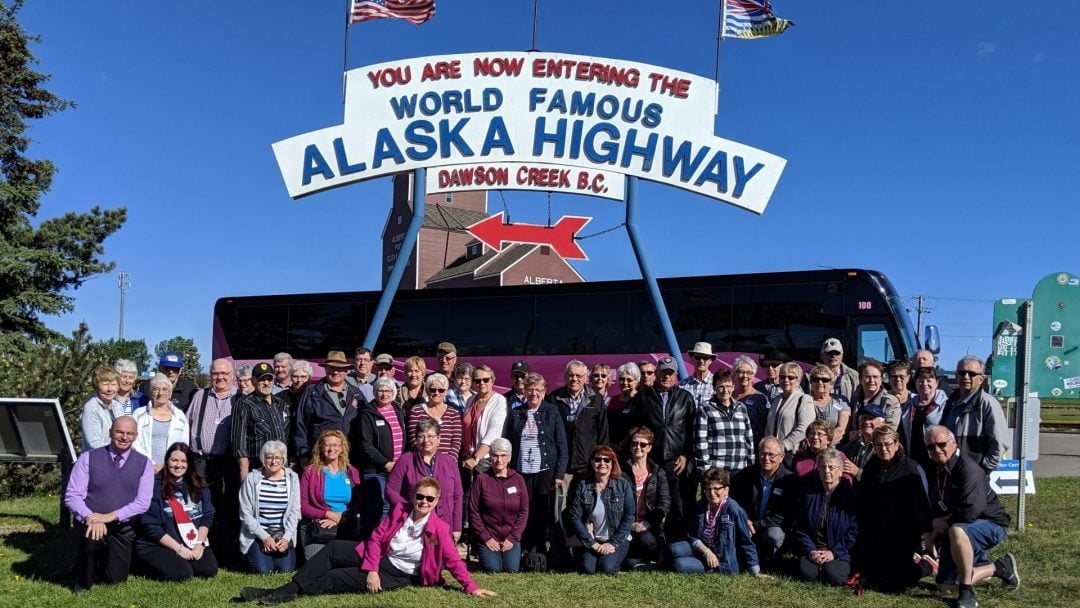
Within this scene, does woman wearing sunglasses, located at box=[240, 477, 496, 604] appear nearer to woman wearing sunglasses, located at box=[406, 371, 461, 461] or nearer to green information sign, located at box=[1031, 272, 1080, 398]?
woman wearing sunglasses, located at box=[406, 371, 461, 461]

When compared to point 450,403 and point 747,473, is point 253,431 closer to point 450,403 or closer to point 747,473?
point 450,403

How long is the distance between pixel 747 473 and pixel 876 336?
7.43 m

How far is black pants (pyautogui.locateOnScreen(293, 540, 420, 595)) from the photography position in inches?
242

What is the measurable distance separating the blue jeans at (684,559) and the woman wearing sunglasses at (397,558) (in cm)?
161

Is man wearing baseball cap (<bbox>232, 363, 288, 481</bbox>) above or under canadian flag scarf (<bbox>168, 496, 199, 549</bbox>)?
above

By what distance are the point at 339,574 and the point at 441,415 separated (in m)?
1.66

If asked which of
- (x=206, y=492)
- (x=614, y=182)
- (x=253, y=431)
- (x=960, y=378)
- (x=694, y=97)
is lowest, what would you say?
(x=206, y=492)

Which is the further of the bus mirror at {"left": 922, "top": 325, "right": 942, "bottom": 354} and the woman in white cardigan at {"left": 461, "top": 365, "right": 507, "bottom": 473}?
the bus mirror at {"left": 922, "top": 325, "right": 942, "bottom": 354}

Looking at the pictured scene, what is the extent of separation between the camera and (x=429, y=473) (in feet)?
22.4

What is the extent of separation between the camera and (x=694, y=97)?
10.9 meters

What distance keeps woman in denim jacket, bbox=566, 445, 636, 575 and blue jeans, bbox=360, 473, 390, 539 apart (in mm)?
1546

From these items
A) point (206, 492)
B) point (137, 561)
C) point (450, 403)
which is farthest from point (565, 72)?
point (137, 561)

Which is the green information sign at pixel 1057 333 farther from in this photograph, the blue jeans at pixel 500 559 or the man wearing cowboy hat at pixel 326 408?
the man wearing cowboy hat at pixel 326 408

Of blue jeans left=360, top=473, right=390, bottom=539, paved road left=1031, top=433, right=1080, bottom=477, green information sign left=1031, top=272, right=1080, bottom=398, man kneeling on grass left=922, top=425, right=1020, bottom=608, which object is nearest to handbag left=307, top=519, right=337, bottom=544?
blue jeans left=360, top=473, right=390, bottom=539
